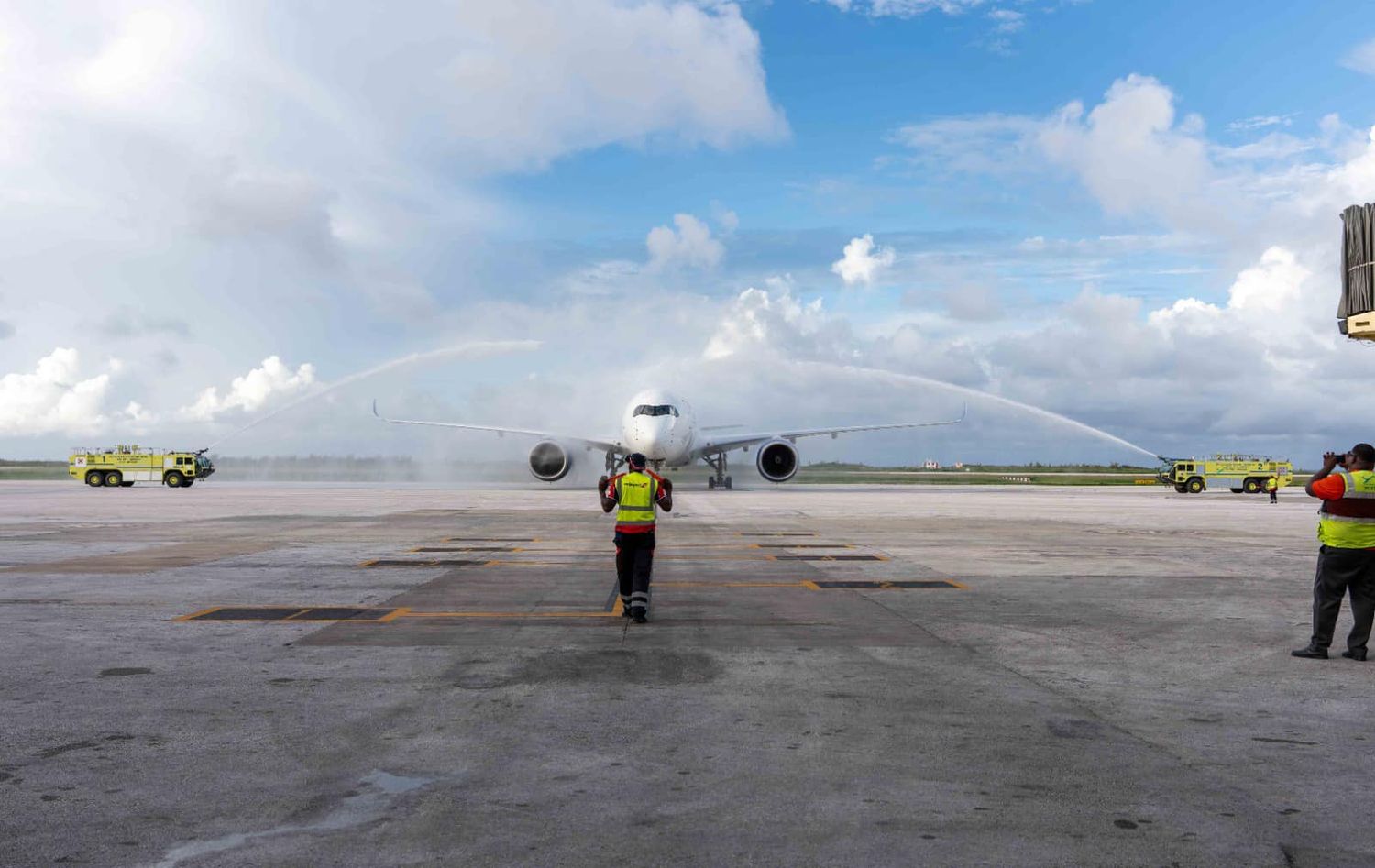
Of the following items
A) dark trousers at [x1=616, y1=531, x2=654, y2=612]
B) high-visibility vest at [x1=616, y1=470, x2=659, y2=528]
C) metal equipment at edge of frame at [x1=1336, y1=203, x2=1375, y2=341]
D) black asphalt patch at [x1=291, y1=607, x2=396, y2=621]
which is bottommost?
black asphalt patch at [x1=291, y1=607, x2=396, y2=621]

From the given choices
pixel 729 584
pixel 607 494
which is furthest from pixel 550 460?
pixel 607 494

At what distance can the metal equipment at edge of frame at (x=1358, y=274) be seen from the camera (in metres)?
13.1

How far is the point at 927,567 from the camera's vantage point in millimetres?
15906

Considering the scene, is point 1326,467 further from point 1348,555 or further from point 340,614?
point 340,614

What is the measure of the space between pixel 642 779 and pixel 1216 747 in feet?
10.9

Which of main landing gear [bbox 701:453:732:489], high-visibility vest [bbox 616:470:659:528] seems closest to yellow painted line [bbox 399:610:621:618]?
high-visibility vest [bbox 616:470:659:528]

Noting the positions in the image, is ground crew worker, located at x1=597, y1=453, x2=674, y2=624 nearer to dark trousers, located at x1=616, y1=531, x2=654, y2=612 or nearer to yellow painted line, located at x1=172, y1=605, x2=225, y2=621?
dark trousers, located at x1=616, y1=531, x2=654, y2=612

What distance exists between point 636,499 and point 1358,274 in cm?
1006

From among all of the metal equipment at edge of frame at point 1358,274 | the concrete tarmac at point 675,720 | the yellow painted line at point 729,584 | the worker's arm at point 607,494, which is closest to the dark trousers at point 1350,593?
the concrete tarmac at point 675,720

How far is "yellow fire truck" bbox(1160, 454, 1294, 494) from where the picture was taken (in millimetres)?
57438

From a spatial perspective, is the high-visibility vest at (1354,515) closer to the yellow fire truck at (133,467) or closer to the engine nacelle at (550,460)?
the engine nacelle at (550,460)

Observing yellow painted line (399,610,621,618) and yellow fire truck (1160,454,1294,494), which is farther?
yellow fire truck (1160,454,1294,494)

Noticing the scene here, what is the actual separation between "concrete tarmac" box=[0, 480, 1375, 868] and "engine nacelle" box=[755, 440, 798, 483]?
101 ft

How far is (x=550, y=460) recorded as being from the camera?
148 feet
